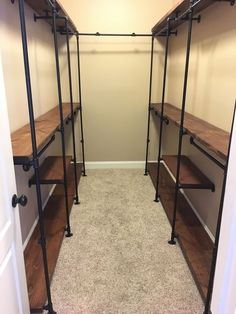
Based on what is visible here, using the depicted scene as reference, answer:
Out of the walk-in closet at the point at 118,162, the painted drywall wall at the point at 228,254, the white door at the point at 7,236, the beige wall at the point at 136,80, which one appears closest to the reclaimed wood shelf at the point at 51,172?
the walk-in closet at the point at 118,162

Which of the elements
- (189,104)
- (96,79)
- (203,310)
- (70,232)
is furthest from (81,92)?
(203,310)

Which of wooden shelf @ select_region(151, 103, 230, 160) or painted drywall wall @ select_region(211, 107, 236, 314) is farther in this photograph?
wooden shelf @ select_region(151, 103, 230, 160)

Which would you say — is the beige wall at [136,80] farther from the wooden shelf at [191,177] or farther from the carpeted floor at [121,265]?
the carpeted floor at [121,265]

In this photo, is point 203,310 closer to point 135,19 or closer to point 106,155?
point 106,155

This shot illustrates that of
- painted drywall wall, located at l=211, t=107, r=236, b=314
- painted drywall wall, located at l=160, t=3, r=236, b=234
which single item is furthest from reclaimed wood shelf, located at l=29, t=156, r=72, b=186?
painted drywall wall, located at l=211, t=107, r=236, b=314

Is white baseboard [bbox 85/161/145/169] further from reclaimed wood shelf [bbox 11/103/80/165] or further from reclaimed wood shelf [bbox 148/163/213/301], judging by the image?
reclaimed wood shelf [bbox 11/103/80/165]

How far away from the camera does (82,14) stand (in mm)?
3500

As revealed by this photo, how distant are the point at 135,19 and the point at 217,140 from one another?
254 cm

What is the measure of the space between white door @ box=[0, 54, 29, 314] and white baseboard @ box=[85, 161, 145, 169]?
291 cm

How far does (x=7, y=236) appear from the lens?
1.10m

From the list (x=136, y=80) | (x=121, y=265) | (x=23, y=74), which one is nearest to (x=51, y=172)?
(x=23, y=74)

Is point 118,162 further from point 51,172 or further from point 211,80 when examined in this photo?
point 211,80

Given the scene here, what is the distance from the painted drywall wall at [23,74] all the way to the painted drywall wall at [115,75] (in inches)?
24.1

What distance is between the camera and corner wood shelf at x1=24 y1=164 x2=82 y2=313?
170 centimetres
